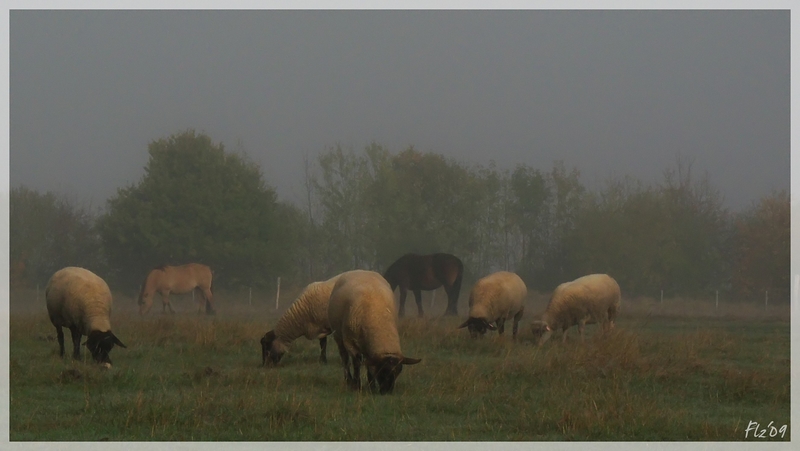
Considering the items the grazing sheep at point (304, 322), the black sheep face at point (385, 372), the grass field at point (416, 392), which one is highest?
the grazing sheep at point (304, 322)

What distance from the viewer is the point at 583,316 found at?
2116 centimetres

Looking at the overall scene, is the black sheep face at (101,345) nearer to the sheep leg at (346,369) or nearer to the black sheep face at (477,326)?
the sheep leg at (346,369)

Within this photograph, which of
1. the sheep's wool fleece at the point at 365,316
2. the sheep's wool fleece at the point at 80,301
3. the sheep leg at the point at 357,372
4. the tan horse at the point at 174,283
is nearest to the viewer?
the sheep's wool fleece at the point at 365,316

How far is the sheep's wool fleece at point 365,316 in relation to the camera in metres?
12.9

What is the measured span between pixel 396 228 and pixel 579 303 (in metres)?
35.0

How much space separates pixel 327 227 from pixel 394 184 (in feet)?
16.0

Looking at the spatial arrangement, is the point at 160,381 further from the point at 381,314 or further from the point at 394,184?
the point at 394,184

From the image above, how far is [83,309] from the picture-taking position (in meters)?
16.5

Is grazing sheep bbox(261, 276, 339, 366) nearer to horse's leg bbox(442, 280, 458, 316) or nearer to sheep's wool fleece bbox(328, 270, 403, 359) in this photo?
sheep's wool fleece bbox(328, 270, 403, 359)

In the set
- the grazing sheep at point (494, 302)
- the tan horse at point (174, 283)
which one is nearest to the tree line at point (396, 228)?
the tan horse at point (174, 283)

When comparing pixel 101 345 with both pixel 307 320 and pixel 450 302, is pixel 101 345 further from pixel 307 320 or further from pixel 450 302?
pixel 450 302

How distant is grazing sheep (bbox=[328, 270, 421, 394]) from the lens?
1276cm

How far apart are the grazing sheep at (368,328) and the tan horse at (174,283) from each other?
24.8m

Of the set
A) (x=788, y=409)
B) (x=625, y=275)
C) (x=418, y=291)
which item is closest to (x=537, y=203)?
(x=625, y=275)
